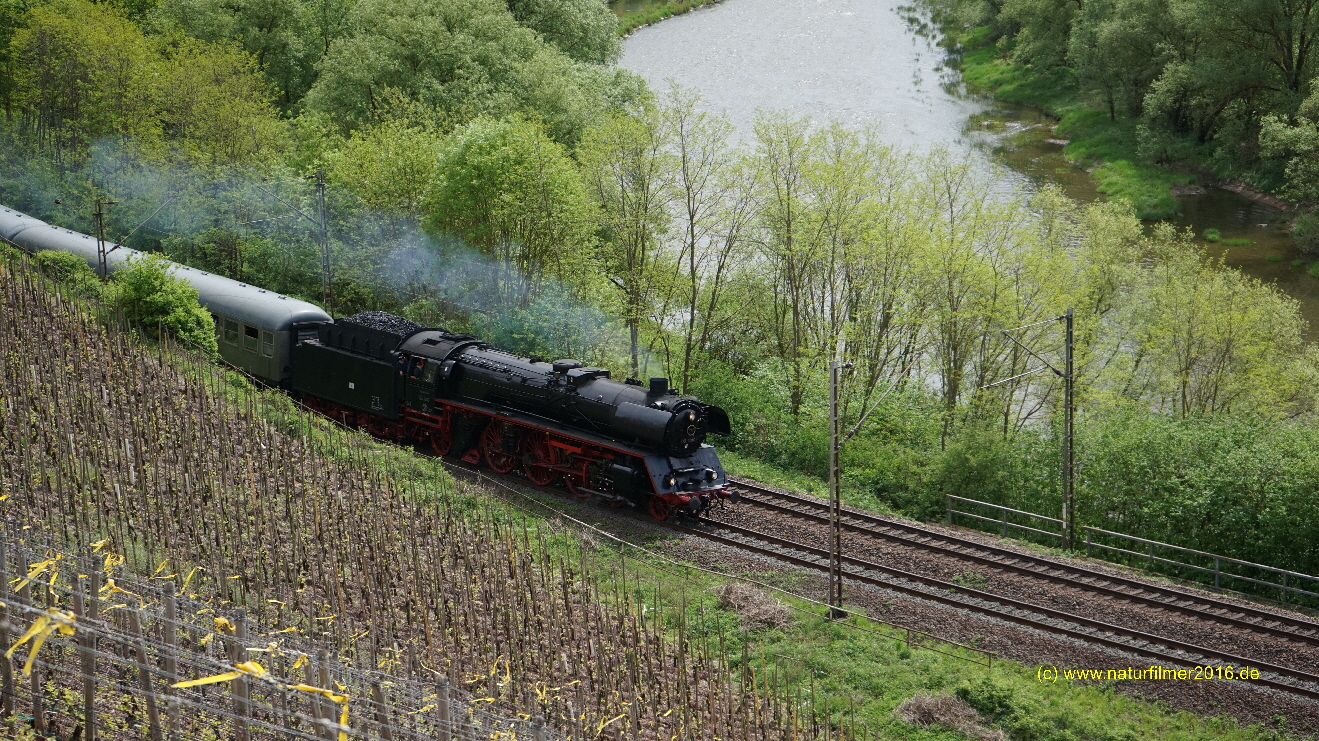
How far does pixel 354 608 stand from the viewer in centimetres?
1855

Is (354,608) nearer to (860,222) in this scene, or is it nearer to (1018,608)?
(1018,608)

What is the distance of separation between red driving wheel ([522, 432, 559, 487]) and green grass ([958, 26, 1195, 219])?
34.6 m

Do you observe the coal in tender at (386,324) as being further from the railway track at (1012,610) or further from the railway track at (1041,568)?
the railway track at (1041,568)

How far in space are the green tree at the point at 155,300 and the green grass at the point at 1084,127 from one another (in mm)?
39617

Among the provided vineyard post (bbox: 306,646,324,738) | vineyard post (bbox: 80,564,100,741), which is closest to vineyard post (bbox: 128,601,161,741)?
vineyard post (bbox: 80,564,100,741)

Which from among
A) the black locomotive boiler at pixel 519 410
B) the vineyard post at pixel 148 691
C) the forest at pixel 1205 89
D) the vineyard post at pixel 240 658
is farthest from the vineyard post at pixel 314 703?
the forest at pixel 1205 89

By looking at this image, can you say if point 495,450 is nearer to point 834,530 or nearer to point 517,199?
point 834,530

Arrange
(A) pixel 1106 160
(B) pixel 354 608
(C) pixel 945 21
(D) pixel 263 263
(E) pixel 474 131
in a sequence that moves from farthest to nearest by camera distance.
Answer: (C) pixel 945 21
(A) pixel 1106 160
(D) pixel 263 263
(E) pixel 474 131
(B) pixel 354 608

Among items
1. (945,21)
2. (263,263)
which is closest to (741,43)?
(945,21)

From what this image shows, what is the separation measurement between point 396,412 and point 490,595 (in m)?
11.9

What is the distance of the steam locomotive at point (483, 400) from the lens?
87.2 feet

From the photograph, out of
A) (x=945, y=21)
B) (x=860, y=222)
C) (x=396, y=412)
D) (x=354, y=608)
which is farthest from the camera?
(x=945, y=21)

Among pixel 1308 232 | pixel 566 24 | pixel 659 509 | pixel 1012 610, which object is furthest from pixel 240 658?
pixel 1308 232

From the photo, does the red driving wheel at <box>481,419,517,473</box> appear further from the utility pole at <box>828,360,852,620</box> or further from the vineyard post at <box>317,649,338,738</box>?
the vineyard post at <box>317,649,338,738</box>
